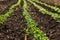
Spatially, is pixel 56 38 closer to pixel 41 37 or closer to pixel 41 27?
pixel 41 37

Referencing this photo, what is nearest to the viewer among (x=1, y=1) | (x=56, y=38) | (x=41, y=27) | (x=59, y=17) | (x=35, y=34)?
(x=56, y=38)

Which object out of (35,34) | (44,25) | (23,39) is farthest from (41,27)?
(23,39)

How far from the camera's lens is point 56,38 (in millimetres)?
11938

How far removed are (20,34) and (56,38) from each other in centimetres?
253

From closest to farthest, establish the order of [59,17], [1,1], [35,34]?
[35,34]
[59,17]
[1,1]

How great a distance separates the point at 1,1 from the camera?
29453mm

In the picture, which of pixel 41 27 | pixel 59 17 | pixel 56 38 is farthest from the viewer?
pixel 59 17

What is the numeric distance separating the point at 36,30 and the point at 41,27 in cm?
103

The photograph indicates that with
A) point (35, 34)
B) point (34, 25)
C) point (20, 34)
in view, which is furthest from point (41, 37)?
point (34, 25)

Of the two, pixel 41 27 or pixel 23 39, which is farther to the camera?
pixel 41 27

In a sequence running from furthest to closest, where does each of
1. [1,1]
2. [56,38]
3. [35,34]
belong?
[1,1]
[35,34]
[56,38]

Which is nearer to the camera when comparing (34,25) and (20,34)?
(20,34)

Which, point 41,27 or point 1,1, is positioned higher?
point 41,27

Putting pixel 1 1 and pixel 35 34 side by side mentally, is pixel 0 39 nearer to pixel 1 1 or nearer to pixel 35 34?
pixel 35 34
